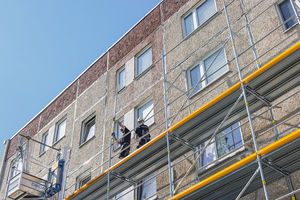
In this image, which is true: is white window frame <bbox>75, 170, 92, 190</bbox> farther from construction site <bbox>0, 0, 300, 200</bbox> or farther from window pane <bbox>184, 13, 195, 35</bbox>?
window pane <bbox>184, 13, 195, 35</bbox>

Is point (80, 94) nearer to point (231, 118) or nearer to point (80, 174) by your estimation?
point (80, 174)

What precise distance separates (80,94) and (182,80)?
23.1ft

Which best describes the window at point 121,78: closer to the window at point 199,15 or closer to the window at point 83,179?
the window at point 199,15

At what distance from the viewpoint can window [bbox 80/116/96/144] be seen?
16.1 metres

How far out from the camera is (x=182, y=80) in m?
12.7

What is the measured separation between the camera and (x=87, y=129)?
16641 millimetres

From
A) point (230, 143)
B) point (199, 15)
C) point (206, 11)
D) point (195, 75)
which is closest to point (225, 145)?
point (230, 143)

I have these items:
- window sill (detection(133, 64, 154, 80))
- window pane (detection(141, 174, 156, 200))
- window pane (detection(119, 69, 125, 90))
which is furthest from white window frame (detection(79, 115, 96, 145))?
window pane (detection(141, 174, 156, 200))

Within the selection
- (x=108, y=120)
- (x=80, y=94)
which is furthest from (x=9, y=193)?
(x=80, y=94)

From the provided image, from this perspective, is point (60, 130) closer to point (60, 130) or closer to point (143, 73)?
point (60, 130)

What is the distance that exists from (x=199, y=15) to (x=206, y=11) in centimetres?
37

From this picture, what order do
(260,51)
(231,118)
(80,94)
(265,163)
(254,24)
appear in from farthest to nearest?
(80,94), (254,24), (260,51), (231,118), (265,163)

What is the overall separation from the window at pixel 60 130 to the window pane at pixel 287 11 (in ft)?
36.7

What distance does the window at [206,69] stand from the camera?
1186 cm
